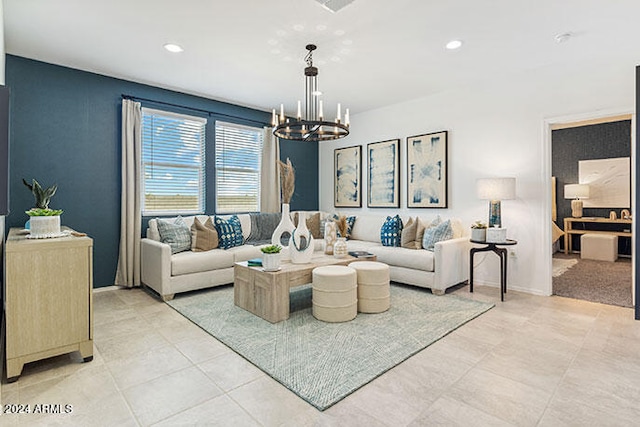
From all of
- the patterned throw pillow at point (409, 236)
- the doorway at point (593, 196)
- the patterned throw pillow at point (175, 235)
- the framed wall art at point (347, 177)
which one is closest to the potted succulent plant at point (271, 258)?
the patterned throw pillow at point (175, 235)

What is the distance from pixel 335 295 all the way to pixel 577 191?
6.30 metres

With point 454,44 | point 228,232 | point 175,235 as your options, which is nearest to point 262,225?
point 228,232

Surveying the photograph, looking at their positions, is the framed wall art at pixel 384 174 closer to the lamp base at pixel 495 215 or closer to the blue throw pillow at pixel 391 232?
A: the blue throw pillow at pixel 391 232

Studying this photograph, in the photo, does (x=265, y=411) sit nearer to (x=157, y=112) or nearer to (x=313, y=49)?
(x=313, y=49)

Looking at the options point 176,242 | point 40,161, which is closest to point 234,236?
point 176,242

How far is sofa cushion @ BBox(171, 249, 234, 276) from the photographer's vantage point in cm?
373

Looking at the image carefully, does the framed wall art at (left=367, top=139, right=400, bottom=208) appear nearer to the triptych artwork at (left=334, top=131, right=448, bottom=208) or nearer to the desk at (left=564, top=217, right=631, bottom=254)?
the triptych artwork at (left=334, top=131, right=448, bottom=208)

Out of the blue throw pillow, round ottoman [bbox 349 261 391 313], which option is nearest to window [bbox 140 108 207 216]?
the blue throw pillow

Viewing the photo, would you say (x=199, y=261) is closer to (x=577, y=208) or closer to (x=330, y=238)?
(x=330, y=238)

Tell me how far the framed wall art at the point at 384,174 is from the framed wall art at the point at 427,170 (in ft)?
0.72

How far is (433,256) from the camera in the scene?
389 cm

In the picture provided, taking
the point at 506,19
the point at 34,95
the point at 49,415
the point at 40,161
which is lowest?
the point at 49,415

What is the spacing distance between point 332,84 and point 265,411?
12.4 ft

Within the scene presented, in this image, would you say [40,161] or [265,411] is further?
[40,161]
